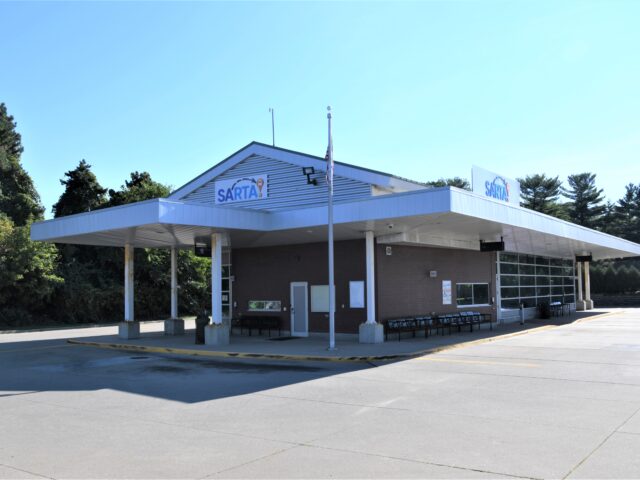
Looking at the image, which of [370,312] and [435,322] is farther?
[435,322]

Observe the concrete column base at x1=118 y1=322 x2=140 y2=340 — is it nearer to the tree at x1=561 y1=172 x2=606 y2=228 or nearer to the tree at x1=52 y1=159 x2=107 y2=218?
the tree at x1=52 y1=159 x2=107 y2=218

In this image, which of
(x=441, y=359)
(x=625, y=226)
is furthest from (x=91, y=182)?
(x=625, y=226)

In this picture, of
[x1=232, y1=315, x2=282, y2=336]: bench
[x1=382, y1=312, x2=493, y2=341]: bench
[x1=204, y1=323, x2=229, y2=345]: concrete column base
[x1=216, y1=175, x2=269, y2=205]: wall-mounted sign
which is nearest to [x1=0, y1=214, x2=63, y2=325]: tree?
[x1=216, y1=175, x2=269, y2=205]: wall-mounted sign

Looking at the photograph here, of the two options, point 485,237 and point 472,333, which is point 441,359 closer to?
point 472,333

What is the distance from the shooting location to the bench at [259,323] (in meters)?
22.5

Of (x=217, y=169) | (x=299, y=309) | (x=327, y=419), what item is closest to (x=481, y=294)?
(x=299, y=309)

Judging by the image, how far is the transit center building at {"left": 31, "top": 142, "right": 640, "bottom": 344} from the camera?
16.9 meters

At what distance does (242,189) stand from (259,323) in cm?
558

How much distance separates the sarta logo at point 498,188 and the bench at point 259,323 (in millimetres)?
9515

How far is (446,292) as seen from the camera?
24.0 m

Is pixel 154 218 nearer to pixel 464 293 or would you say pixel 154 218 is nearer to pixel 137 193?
pixel 464 293

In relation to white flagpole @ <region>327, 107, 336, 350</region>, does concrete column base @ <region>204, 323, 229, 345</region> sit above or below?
below

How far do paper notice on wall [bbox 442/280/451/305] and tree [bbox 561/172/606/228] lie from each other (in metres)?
57.0

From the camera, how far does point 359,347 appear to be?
17.6 metres
